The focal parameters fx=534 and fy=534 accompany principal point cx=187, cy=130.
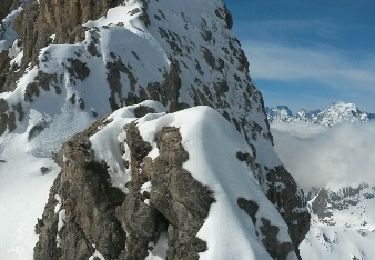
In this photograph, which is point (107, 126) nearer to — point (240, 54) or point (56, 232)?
point (56, 232)

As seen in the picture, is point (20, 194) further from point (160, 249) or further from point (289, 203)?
point (289, 203)

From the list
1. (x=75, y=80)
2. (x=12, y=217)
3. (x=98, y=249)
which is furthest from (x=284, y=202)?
(x=98, y=249)

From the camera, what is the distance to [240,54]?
92125mm

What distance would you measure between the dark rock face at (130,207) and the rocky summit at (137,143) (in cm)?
6

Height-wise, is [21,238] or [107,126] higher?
[107,126]

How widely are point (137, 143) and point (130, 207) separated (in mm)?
3966

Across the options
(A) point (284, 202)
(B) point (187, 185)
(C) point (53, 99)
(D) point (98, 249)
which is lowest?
(D) point (98, 249)

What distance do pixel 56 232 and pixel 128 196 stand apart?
7253 millimetres

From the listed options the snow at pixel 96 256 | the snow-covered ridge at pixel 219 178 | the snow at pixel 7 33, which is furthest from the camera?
the snow at pixel 7 33

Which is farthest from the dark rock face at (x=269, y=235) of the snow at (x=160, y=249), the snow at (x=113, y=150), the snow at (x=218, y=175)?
the snow at (x=113, y=150)

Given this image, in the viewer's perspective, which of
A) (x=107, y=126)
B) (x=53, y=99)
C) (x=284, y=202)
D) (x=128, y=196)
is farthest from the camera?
(x=284, y=202)

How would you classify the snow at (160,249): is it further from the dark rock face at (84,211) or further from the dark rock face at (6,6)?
the dark rock face at (6,6)

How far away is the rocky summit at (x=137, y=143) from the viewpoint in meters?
26.6

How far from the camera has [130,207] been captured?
2833 centimetres
